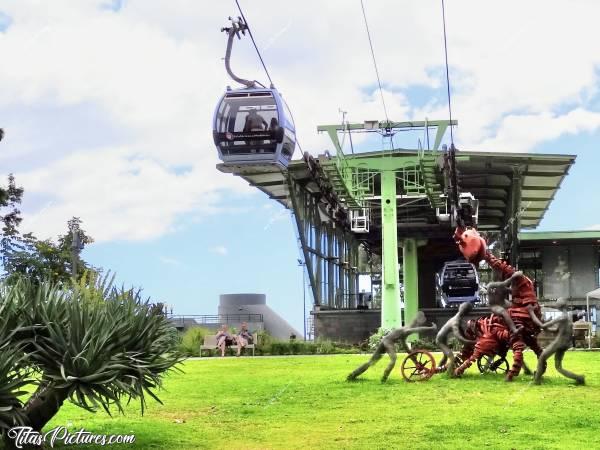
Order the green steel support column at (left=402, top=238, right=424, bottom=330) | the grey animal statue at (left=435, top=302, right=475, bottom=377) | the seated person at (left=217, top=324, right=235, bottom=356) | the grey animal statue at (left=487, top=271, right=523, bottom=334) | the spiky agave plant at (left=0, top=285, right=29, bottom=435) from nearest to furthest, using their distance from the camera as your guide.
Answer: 1. the spiky agave plant at (left=0, top=285, right=29, bottom=435)
2. the grey animal statue at (left=487, top=271, right=523, bottom=334)
3. the grey animal statue at (left=435, top=302, right=475, bottom=377)
4. the seated person at (left=217, top=324, right=235, bottom=356)
5. the green steel support column at (left=402, top=238, right=424, bottom=330)

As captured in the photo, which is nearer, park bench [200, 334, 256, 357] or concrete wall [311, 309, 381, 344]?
park bench [200, 334, 256, 357]

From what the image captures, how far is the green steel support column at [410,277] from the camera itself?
54.4m

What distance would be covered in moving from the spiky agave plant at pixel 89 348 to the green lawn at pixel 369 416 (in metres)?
1.23

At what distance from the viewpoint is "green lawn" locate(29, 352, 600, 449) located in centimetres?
907

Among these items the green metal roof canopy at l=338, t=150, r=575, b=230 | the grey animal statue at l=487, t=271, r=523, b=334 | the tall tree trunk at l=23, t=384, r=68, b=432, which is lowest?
the tall tree trunk at l=23, t=384, r=68, b=432

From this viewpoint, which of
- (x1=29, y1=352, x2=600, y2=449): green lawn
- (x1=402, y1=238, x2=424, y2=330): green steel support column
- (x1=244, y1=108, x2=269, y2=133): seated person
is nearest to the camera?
(x1=29, y1=352, x2=600, y2=449): green lawn

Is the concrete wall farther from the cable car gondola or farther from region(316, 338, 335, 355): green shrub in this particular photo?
the cable car gondola

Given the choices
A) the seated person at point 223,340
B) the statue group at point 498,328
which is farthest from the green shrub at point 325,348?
the statue group at point 498,328

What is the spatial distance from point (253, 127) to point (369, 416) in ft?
40.9

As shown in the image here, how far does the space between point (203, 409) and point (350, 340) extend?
121ft

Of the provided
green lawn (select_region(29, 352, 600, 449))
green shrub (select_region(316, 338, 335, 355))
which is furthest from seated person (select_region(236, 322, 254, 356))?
green lawn (select_region(29, 352, 600, 449))

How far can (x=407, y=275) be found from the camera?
180ft

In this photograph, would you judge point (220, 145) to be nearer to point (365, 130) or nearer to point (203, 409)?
point (203, 409)

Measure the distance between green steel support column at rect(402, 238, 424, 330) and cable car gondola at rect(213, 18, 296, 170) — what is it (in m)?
32.5
